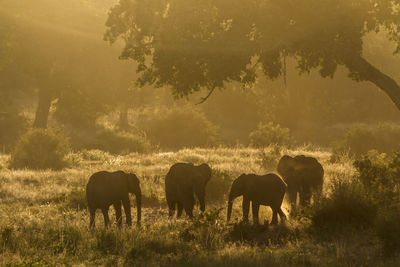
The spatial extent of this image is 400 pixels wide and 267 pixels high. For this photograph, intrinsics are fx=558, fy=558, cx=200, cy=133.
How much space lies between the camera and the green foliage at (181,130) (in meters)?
46.4

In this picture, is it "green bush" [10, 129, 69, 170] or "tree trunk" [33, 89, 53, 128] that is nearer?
"green bush" [10, 129, 69, 170]

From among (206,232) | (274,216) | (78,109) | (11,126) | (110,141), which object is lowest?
(206,232)

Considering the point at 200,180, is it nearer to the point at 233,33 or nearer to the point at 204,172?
the point at 204,172

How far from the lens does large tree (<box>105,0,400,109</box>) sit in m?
15.7

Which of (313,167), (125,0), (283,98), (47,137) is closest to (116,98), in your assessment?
(283,98)

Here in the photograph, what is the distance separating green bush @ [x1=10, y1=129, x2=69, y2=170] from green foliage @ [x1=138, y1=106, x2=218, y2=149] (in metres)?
17.8

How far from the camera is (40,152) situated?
2797 cm

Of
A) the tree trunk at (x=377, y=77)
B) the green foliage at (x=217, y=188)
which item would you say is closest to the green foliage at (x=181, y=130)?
the green foliage at (x=217, y=188)

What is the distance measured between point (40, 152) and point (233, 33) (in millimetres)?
15091

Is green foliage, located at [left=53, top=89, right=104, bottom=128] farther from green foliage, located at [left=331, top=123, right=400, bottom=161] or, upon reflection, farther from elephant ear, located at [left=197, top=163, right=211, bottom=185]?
elephant ear, located at [left=197, top=163, right=211, bottom=185]

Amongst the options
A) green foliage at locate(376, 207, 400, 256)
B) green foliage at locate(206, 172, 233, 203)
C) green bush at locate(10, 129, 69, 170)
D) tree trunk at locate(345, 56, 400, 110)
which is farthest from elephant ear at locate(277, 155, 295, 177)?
green bush at locate(10, 129, 69, 170)

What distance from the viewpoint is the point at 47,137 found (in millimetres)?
28672

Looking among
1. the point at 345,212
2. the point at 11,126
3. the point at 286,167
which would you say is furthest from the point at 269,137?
the point at 345,212

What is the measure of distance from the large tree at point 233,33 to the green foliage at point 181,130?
2915cm
